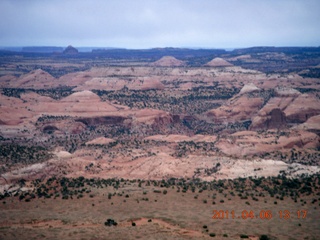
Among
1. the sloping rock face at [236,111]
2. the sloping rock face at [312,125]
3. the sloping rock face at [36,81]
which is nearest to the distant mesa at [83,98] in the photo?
the sloping rock face at [236,111]

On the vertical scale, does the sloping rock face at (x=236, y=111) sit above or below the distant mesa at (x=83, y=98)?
below

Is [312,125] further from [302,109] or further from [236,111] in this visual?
[236,111]

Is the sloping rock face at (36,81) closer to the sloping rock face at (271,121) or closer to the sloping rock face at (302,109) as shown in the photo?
the sloping rock face at (271,121)

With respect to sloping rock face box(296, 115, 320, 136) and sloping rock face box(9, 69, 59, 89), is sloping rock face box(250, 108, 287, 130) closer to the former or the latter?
sloping rock face box(296, 115, 320, 136)

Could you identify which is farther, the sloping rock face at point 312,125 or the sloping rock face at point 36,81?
the sloping rock face at point 36,81

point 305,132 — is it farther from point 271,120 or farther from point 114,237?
point 114,237
